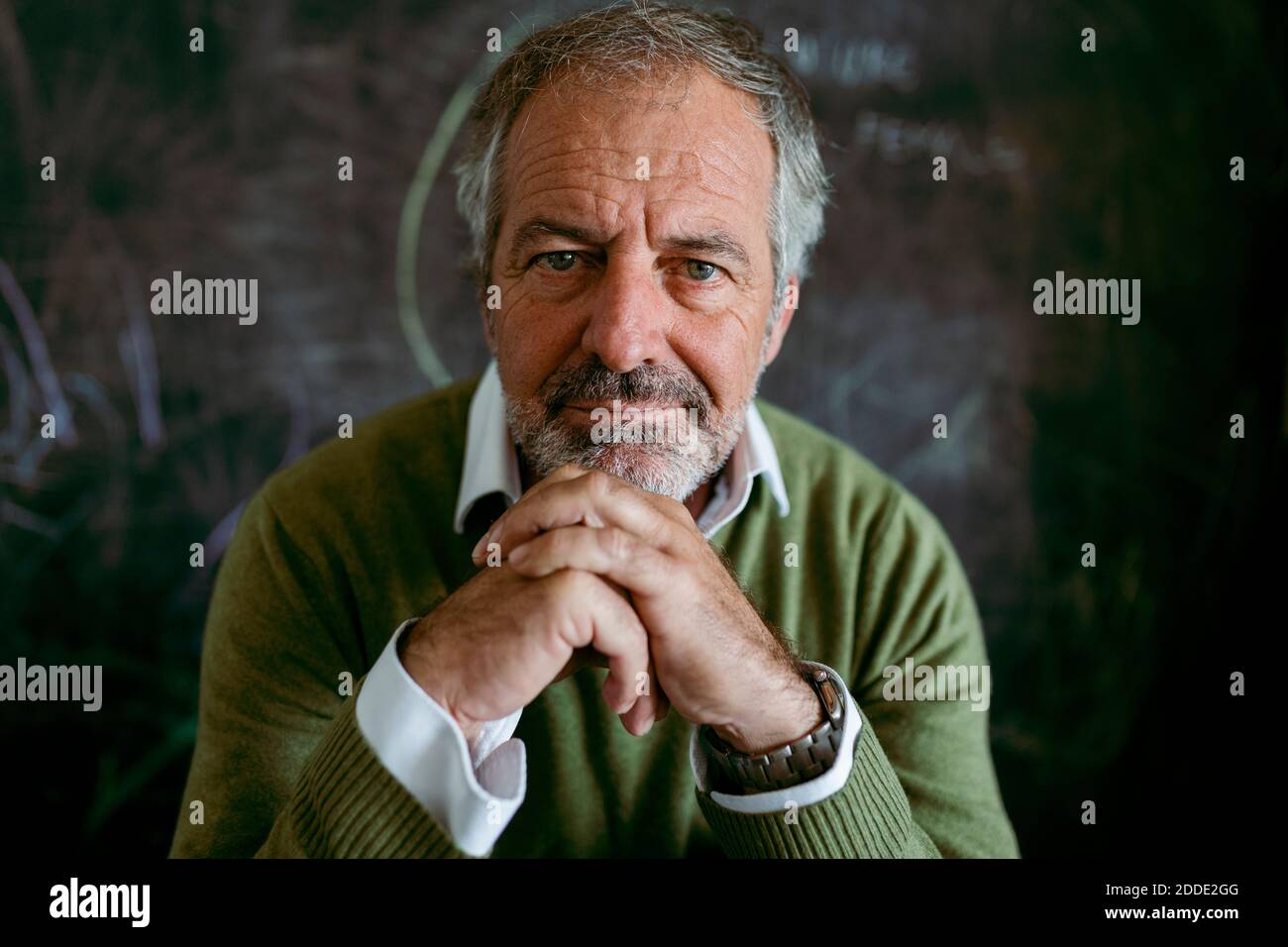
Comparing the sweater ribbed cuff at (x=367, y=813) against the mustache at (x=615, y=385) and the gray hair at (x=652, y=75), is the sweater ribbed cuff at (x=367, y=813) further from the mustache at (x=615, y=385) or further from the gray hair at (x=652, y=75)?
the gray hair at (x=652, y=75)

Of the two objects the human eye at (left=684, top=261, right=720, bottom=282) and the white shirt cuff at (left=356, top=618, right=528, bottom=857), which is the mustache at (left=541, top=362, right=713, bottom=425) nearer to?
the human eye at (left=684, top=261, right=720, bottom=282)

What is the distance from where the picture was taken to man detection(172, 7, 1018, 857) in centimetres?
86

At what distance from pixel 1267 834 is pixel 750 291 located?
1.58 meters

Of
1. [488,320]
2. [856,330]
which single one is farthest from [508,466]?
[856,330]

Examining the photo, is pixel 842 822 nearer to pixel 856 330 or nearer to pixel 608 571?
pixel 608 571

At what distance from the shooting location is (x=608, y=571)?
0.85m

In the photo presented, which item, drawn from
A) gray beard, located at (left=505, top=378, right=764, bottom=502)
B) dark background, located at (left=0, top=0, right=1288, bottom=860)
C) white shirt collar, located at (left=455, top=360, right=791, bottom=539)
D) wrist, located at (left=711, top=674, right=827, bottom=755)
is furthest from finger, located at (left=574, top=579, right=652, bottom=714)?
dark background, located at (left=0, top=0, right=1288, bottom=860)

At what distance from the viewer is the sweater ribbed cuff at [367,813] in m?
0.85

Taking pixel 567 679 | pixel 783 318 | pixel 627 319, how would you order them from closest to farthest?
1. pixel 627 319
2. pixel 567 679
3. pixel 783 318

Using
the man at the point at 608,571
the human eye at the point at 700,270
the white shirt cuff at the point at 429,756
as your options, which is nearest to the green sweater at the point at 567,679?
the man at the point at 608,571

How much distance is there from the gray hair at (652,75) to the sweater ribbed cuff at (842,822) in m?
0.58

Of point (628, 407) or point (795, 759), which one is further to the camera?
point (628, 407)

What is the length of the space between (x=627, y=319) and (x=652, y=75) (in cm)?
31

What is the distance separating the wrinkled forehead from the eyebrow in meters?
0.03
